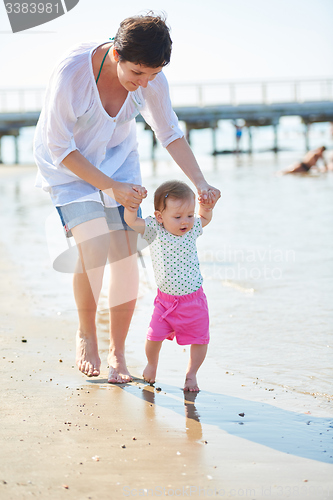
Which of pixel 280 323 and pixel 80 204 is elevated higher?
pixel 80 204

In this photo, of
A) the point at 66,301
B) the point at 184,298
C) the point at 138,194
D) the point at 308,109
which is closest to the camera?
the point at 138,194

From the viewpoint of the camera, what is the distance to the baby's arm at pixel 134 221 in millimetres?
2852

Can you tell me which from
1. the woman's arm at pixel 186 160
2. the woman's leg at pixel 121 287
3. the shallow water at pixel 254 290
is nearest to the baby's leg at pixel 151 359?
the woman's leg at pixel 121 287

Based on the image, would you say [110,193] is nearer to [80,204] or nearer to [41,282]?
[80,204]

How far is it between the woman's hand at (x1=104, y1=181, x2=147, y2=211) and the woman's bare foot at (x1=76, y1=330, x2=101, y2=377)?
2.25 ft

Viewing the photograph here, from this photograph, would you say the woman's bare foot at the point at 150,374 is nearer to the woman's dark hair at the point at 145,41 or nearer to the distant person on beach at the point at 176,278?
the distant person on beach at the point at 176,278

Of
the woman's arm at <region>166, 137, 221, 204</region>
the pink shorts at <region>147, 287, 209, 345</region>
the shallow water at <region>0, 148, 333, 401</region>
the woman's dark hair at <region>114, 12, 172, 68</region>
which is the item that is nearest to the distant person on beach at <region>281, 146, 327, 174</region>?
the shallow water at <region>0, 148, 333, 401</region>

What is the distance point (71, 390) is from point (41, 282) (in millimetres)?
2431

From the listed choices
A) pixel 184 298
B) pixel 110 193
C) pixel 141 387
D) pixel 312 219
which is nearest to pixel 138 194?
pixel 110 193

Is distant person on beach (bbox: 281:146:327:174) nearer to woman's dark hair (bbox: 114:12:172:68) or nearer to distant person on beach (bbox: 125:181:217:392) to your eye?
distant person on beach (bbox: 125:181:217:392)

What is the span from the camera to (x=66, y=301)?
14.7ft

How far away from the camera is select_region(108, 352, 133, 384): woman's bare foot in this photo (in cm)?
290

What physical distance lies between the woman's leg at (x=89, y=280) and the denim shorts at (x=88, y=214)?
0.09ft

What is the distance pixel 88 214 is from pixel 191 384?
2.93 feet
